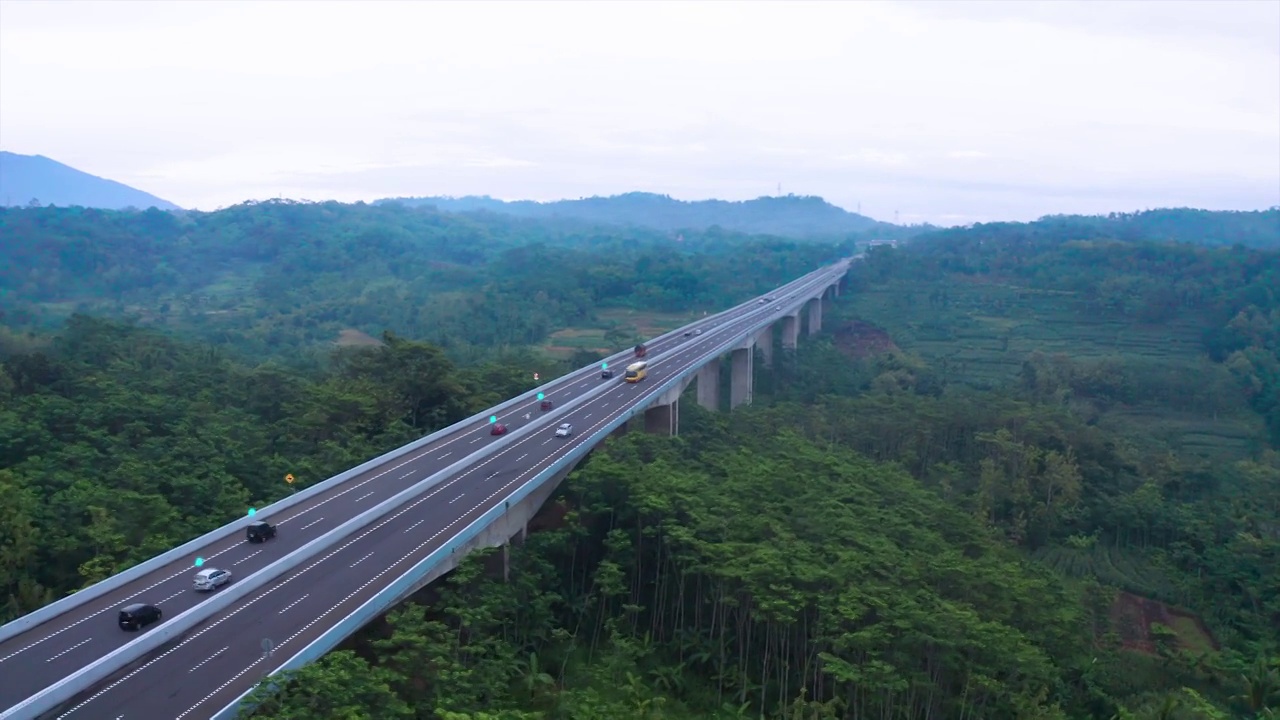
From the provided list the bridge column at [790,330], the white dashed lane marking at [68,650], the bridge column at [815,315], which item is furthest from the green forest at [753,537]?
the bridge column at [815,315]

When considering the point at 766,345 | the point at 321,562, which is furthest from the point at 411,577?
the point at 766,345

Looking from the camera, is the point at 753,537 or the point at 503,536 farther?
the point at 753,537

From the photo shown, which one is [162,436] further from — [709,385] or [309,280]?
[309,280]

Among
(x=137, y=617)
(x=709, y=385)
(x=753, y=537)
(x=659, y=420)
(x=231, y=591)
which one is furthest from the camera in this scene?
(x=709, y=385)

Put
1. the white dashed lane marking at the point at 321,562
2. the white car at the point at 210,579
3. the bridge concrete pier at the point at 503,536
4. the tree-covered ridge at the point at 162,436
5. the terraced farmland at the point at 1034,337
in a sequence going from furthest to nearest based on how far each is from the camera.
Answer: the terraced farmland at the point at 1034,337, the tree-covered ridge at the point at 162,436, the bridge concrete pier at the point at 503,536, the white car at the point at 210,579, the white dashed lane marking at the point at 321,562

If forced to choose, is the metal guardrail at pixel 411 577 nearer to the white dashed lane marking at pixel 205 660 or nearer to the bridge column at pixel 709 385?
the white dashed lane marking at pixel 205 660
